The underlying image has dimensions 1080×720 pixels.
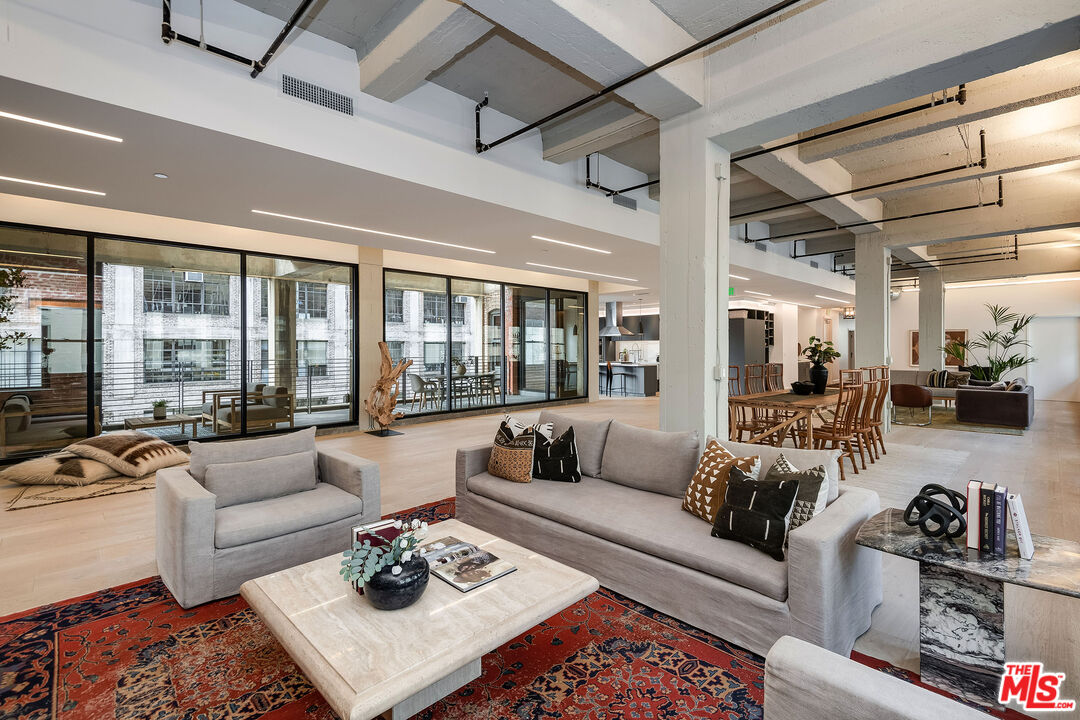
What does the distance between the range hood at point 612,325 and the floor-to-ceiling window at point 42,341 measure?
12175 millimetres

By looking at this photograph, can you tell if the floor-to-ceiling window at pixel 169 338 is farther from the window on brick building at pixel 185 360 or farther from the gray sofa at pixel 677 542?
the gray sofa at pixel 677 542

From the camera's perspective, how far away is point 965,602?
204 centimetres

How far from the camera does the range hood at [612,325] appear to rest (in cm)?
1546

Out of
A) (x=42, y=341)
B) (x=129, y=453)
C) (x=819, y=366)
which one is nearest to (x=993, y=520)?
(x=819, y=366)

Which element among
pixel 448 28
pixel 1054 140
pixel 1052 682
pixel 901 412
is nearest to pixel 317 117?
pixel 448 28

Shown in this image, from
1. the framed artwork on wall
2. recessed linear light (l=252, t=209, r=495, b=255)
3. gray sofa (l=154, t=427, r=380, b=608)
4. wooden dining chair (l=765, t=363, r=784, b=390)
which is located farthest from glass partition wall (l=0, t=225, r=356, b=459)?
the framed artwork on wall

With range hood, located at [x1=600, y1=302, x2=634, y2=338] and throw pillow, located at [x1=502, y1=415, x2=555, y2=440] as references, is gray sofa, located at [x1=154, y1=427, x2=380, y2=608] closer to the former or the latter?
throw pillow, located at [x1=502, y1=415, x2=555, y2=440]

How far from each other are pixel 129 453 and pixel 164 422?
4.56 feet

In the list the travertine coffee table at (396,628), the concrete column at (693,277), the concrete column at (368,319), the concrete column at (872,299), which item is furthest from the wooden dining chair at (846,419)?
the concrete column at (368,319)

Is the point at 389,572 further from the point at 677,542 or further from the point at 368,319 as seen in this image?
the point at 368,319

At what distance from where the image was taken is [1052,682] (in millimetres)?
2066

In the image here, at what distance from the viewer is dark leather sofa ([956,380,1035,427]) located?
8219 millimetres

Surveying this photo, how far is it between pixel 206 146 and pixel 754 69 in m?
3.95

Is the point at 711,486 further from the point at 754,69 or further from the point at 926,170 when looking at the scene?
the point at 926,170
